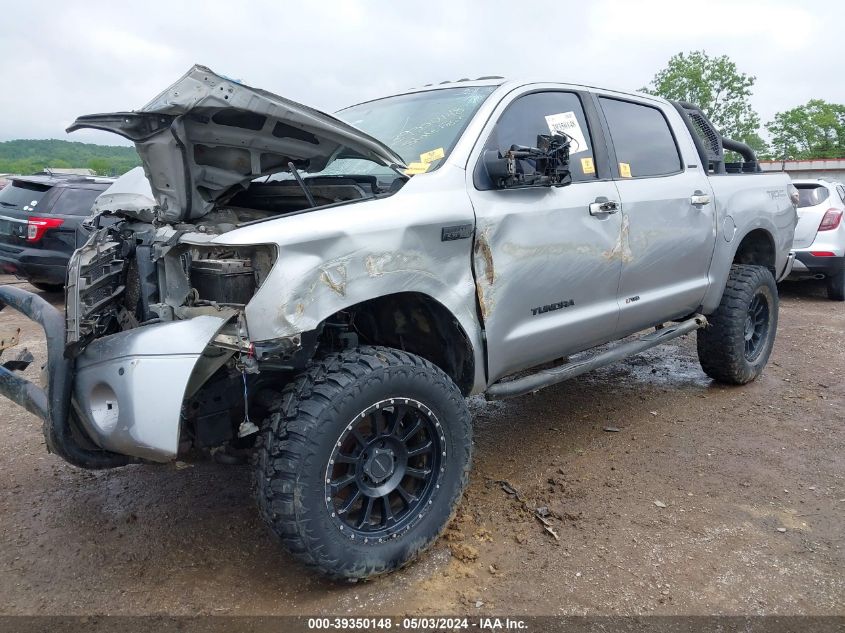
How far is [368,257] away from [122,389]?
0.99 metres

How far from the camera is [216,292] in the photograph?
8.20 feet

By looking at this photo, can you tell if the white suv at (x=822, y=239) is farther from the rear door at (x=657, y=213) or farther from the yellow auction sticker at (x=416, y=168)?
the yellow auction sticker at (x=416, y=168)

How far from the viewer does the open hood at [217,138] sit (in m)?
2.42

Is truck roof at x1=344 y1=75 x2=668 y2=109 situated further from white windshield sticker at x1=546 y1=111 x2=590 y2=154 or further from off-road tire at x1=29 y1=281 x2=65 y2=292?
off-road tire at x1=29 y1=281 x2=65 y2=292

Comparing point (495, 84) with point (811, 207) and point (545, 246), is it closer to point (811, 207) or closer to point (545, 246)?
point (545, 246)

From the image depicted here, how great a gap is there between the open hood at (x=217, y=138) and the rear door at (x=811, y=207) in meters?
7.61

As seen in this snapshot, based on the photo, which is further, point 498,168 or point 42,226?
point 42,226

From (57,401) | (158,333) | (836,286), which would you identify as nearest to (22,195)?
(57,401)

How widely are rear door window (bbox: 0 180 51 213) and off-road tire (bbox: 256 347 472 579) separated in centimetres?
736

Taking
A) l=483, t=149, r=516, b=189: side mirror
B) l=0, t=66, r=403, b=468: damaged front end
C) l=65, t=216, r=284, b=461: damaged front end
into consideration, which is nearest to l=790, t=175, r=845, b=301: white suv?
l=483, t=149, r=516, b=189: side mirror

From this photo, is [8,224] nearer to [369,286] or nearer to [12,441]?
[12,441]

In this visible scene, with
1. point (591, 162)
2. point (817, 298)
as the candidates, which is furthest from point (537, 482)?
point (817, 298)

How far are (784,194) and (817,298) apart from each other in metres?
4.60

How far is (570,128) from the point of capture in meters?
3.65
